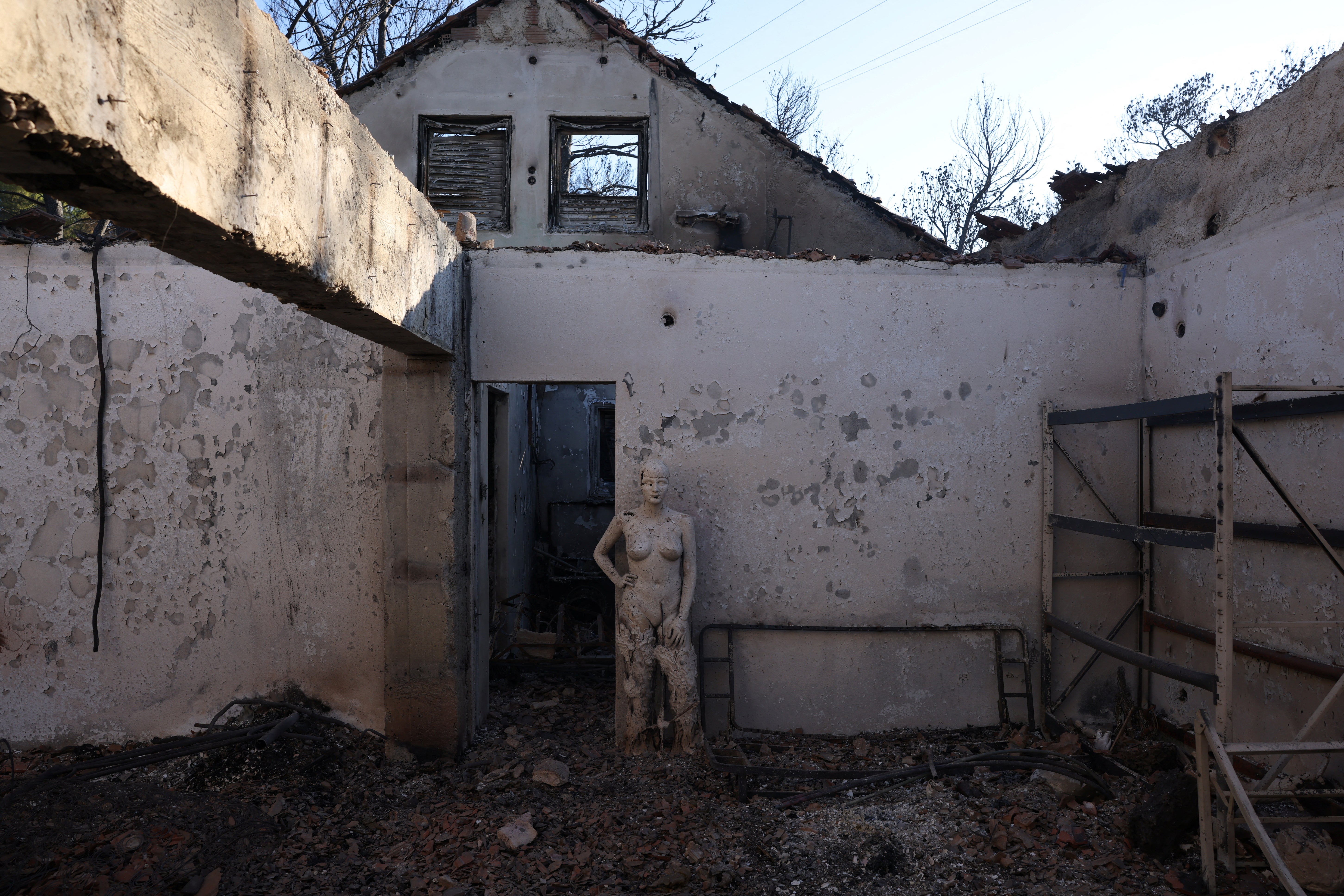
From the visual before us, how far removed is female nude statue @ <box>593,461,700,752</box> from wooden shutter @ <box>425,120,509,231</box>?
4786 millimetres

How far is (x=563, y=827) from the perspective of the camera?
4375 millimetres

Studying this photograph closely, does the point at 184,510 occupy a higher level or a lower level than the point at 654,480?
lower

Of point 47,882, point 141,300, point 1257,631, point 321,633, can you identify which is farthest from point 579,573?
point 1257,631

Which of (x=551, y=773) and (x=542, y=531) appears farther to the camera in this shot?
(x=542, y=531)

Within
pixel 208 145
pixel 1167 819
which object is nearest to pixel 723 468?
pixel 1167 819

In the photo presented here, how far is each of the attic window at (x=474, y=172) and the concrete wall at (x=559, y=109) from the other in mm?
116

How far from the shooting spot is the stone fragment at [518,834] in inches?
163

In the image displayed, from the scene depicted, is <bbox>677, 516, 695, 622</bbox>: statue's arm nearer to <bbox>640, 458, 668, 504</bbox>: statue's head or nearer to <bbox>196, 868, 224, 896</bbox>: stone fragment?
<bbox>640, 458, 668, 504</bbox>: statue's head

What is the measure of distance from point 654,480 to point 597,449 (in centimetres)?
632

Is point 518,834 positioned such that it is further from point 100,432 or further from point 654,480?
point 100,432

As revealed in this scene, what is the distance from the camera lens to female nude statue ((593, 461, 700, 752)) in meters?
5.16

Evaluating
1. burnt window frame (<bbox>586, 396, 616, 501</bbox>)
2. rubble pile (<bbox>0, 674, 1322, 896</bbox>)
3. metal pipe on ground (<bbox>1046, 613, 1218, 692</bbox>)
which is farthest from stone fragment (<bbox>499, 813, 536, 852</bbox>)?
burnt window frame (<bbox>586, 396, 616, 501</bbox>)

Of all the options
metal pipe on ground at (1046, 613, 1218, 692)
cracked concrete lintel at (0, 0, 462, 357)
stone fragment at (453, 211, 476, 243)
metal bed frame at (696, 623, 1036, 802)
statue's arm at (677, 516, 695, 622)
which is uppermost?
stone fragment at (453, 211, 476, 243)

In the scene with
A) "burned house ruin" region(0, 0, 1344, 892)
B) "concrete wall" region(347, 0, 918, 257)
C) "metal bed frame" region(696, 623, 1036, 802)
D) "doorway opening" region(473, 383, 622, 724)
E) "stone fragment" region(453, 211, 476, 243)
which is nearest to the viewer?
"burned house ruin" region(0, 0, 1344, 892)
